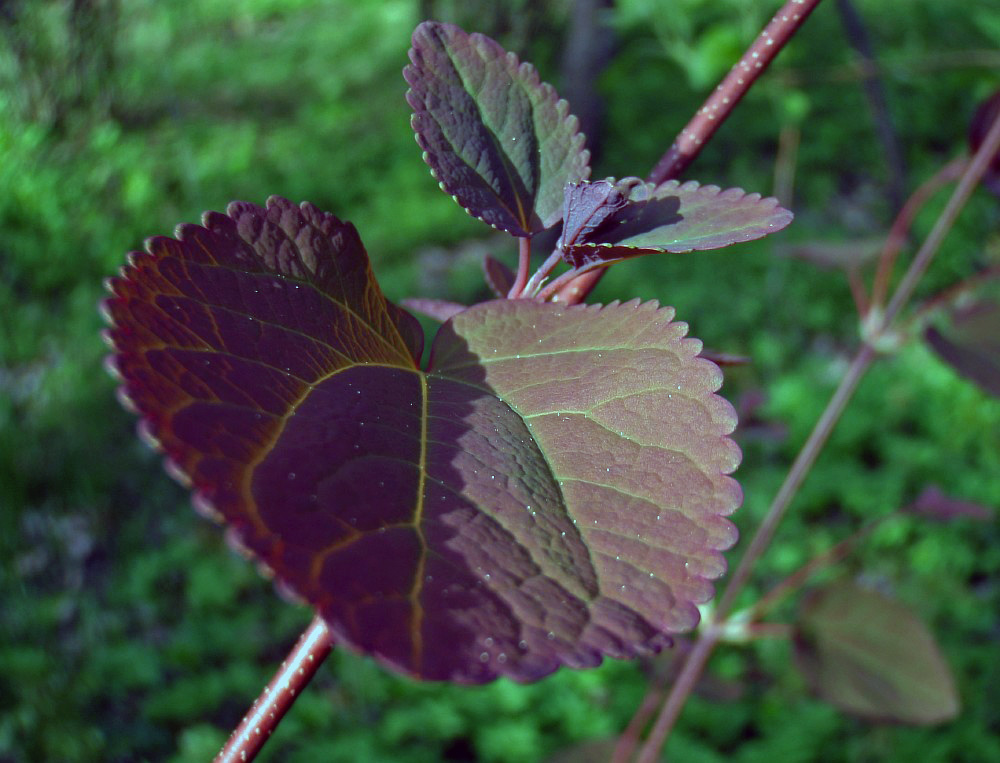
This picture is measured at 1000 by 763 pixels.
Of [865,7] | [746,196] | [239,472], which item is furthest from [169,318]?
[865,7]

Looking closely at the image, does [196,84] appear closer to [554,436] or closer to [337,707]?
[337,707]

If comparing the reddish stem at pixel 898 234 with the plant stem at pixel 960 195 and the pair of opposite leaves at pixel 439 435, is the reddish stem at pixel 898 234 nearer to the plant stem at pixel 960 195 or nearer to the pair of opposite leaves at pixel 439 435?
the plant stem at pixel 960 195

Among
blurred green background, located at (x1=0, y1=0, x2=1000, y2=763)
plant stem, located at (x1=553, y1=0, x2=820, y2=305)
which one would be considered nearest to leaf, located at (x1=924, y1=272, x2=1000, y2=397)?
blurred green background, located at (x1=0, y1=0, x2=1000, y2=763)

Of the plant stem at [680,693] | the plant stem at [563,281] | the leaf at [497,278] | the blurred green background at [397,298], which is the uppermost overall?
the plant stem at [563,281]

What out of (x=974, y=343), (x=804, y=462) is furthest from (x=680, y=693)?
(x=974, y=343)

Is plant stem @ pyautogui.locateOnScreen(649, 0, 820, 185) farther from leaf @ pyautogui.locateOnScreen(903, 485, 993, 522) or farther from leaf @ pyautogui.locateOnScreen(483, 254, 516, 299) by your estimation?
leaf @ pyautogui.locateOnScreen(903, 485, 993, 522)

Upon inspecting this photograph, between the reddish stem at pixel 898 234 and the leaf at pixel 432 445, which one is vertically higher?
the leaf at pixel 432 445

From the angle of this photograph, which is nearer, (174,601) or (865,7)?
(174,601)

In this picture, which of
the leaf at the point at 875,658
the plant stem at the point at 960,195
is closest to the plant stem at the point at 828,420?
the plant stem at the point at 960,195
